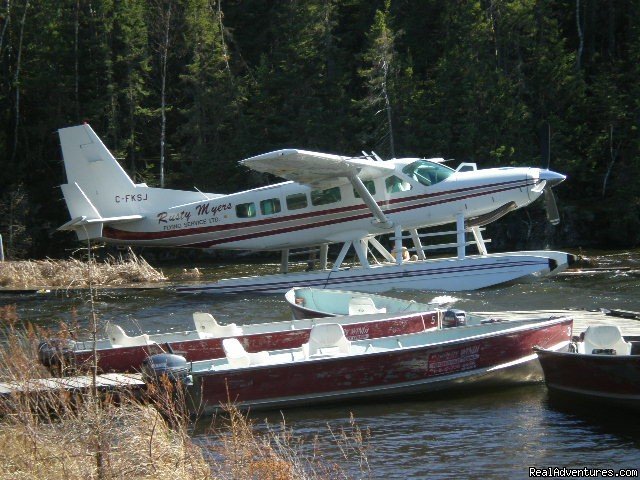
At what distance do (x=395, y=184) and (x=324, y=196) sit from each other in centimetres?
167

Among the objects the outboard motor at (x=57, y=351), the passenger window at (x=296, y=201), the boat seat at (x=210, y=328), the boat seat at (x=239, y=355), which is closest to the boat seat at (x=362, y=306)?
the boat seat at (x=210, y=328)

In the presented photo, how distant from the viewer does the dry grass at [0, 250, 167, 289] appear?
24.7 metres

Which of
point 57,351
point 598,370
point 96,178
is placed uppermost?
point 96,178

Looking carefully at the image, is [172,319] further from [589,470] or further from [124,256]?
[124,256]

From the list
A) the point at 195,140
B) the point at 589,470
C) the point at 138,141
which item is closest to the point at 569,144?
the point at 195,140

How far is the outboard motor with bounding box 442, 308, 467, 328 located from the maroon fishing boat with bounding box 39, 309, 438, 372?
0.71ft

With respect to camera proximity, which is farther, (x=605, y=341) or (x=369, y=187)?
(x=369, y=187)

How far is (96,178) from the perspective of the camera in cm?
2359

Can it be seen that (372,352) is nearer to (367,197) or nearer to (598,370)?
(598,370)

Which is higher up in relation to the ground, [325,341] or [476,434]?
[325,341]

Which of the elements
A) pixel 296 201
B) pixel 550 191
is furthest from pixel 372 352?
pixel 550 191

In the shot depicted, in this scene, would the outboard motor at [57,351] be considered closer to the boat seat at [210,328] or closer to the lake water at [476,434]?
the lake water at [476,434]

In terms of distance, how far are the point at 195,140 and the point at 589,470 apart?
110 feet

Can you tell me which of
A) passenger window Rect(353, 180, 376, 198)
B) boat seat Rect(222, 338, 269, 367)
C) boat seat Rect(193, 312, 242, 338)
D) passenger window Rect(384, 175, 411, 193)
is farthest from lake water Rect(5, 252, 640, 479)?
passenger window Rect(353, 180, 376, 198)
